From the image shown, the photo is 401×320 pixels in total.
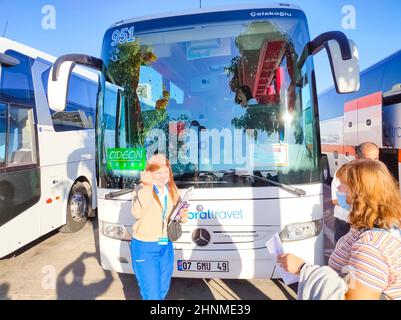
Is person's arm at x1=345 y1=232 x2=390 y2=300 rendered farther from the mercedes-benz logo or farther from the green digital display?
the green digital display

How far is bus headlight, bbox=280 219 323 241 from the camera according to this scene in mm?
2990

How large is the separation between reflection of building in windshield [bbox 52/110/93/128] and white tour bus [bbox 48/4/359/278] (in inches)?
98.1

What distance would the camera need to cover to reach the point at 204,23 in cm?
321

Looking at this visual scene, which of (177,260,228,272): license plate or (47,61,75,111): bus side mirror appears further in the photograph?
(47,61,75,111): bus side mirror

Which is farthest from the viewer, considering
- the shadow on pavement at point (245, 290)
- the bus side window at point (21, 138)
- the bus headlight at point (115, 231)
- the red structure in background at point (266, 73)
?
the bus side window at point (21, 138)

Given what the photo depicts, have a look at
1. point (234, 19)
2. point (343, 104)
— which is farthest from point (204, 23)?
point (343, 104)

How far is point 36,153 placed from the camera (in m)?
4.86

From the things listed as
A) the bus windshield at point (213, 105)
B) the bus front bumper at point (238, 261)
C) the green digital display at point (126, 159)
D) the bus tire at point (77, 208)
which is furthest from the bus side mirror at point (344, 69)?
the bus tire at point (77, 208)

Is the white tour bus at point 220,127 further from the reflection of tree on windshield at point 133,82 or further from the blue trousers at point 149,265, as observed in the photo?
the blue trousers at point 149,265

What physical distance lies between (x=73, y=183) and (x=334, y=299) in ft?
18.3

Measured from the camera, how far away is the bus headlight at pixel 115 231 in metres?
3.20

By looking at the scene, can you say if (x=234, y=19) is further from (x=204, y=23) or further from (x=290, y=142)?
(x=290, y=142)

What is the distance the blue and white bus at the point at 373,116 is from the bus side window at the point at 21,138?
6342 millimetres

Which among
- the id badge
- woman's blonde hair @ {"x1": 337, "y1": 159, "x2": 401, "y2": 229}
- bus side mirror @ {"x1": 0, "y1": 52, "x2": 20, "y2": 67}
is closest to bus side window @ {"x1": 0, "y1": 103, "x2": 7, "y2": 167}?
bus side mirror @ {"x1": 0, "y1": 52, "x2": 20, "y2": 67}
